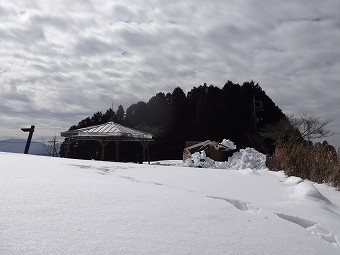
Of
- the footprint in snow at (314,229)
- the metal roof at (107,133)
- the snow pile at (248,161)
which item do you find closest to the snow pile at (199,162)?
the snow pile at (248,161)

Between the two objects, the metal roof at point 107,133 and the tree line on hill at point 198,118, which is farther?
the tree line on hill at point 198,118

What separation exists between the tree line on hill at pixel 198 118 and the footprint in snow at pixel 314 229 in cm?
2582

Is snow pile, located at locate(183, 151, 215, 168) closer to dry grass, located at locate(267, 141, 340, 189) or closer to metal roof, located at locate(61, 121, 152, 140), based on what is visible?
metal roof, located at locate(61, 121, 152, 140)

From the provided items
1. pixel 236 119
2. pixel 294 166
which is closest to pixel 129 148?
pixel 236 119

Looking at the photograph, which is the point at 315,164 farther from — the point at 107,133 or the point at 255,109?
the point at 255,109

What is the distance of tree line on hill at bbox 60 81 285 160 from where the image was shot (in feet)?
102

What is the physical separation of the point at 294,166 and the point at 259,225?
596 cm

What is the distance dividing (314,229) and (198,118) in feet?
101

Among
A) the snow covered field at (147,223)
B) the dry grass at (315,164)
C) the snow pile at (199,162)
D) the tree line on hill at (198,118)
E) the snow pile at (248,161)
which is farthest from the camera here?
the tree line on hill at (198,118)

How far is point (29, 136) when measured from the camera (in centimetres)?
1242

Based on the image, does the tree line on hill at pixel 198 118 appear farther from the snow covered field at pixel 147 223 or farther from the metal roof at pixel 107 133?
the snow covered field at pixel 147 223

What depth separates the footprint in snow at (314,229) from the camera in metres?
2.23

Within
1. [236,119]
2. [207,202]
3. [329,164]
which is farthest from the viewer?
[236,119]

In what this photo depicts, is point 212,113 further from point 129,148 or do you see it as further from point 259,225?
point 259,225
